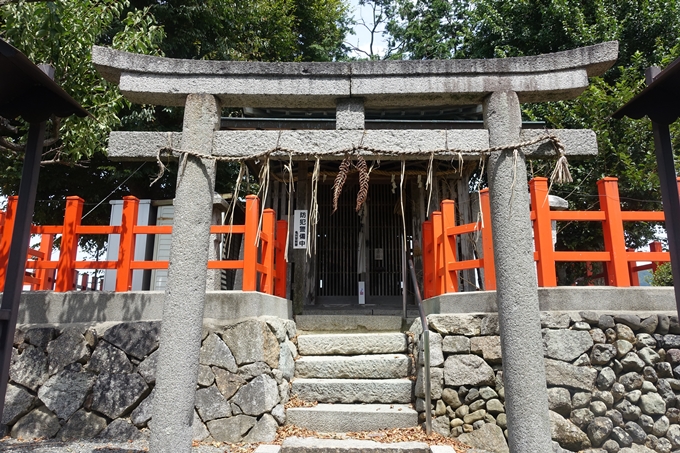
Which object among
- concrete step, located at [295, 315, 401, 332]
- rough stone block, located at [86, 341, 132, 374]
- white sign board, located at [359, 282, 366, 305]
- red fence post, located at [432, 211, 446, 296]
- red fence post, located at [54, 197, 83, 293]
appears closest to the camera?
rough stone block, located at [86, 341, 132, 374]

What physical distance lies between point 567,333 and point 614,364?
0.63 metres

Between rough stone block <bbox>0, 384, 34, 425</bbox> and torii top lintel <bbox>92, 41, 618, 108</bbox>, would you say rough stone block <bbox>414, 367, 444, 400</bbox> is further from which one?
rough stone block <bbox>0, 384, 34, 425</bbox>

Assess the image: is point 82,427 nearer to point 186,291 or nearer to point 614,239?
point 186,291

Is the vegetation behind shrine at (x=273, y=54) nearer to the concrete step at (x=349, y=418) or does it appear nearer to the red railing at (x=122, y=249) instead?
the red railing at (x=122, y=249)

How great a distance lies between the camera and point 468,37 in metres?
12.6

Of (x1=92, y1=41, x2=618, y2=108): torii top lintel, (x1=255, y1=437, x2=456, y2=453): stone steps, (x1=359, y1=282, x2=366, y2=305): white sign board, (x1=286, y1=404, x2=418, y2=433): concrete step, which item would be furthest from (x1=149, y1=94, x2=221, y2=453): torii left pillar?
(x1=359, y1=282, x2=366, y2=305): white sign board

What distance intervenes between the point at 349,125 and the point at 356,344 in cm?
349

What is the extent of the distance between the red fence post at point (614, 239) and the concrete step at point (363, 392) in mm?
2825

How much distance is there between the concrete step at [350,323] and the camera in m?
7.11

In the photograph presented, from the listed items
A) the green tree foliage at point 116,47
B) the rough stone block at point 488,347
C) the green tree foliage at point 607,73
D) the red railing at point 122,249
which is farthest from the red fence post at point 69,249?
the green tree foliage at point 607,73

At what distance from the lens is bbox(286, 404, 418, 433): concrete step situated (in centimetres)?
532

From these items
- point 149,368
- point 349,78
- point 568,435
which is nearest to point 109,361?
point 149,368

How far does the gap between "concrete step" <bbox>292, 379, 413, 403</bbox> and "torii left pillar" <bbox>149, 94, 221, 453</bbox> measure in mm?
2511

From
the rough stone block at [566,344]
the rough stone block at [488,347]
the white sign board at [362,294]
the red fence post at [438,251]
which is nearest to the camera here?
the rough stone block at [566,344]
